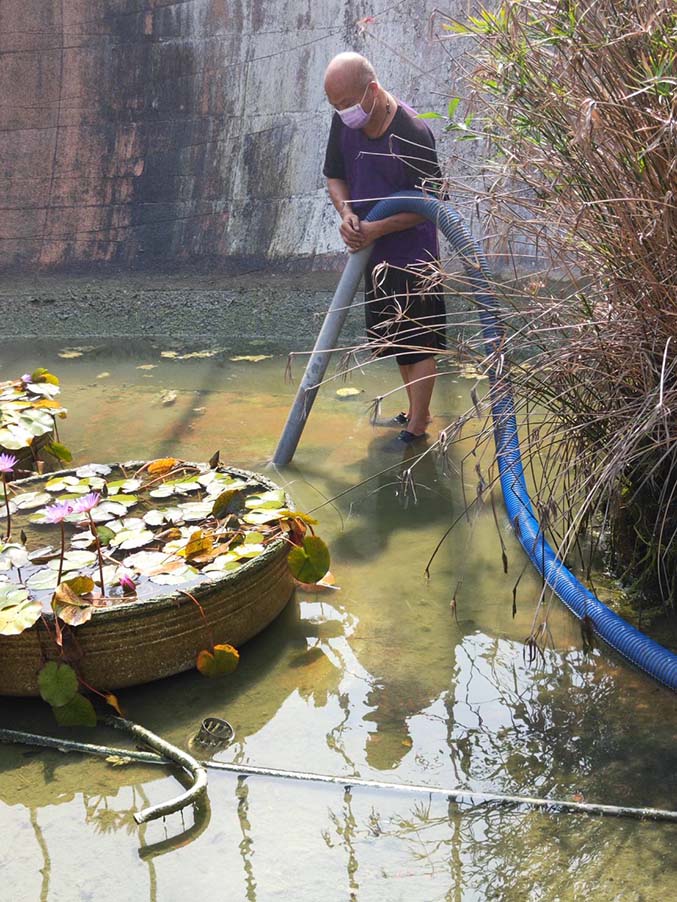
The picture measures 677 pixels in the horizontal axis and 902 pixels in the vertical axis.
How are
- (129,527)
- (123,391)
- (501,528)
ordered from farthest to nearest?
(123,391) → (501,528) → (129,527)

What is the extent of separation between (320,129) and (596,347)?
17.7 ft

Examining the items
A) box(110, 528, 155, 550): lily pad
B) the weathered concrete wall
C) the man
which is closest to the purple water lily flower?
box(110, 528, 155, 550): lily pad

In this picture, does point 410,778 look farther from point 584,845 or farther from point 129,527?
point 129,527

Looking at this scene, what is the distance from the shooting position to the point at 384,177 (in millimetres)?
4273

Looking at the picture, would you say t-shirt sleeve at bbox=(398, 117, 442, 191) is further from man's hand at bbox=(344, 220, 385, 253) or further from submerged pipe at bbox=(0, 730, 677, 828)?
A: submerged pipe at bbox=(0, 730, 677, 828)

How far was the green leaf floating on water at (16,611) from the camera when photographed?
99.7 inches

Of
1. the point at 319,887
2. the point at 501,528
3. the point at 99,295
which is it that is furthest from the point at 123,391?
the point at 319,887

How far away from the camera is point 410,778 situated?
2.38 metres

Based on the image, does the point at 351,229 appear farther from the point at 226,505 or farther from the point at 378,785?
the point at 378,785

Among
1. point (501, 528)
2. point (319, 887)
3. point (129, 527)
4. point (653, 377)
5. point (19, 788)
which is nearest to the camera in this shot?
point (319, 887)

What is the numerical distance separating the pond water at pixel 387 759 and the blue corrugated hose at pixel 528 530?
7 cm

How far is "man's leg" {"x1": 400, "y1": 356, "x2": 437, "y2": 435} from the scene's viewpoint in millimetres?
4406

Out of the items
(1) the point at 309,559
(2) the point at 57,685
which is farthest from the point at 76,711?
(1) the point at 309,559

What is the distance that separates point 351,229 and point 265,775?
2.44m
